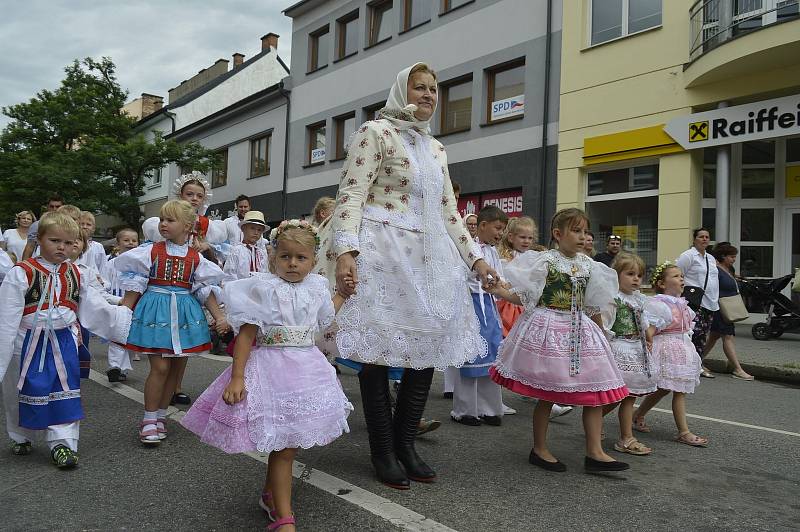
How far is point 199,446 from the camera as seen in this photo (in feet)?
14.5

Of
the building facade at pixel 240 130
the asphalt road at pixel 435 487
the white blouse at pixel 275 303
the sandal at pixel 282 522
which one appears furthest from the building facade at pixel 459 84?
the sandal at pixel 282 522

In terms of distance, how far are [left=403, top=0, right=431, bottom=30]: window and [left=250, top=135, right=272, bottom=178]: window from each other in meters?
8.66

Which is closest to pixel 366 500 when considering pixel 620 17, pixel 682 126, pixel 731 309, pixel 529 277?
pixel 529 277

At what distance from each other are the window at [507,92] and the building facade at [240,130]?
390 inches

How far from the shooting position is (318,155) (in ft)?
78.4

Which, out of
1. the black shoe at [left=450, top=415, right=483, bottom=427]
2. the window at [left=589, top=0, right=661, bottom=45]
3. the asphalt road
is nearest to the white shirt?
the asphalt road

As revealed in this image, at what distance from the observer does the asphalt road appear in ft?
10.3

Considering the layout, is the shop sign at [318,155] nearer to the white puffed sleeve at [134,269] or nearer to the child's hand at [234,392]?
the white puffed sleeve at [134,269]

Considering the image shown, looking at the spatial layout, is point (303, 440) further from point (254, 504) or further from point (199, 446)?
point (199, 446)

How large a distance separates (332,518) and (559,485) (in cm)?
138

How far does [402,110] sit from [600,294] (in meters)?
1.69

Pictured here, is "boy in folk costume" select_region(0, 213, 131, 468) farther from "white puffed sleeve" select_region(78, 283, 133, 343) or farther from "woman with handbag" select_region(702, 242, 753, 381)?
"woman with handbag" select_region(702, 242, 753, 381)

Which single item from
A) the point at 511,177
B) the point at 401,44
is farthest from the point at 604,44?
the point at 401,44

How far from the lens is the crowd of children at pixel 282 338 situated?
3014 mm
